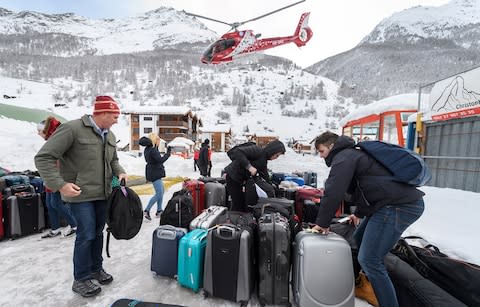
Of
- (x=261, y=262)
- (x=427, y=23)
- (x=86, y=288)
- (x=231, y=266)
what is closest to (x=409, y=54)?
(x=427, y=23)

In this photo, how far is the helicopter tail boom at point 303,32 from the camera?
20.0m

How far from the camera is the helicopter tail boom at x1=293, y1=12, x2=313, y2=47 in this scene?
20047mm

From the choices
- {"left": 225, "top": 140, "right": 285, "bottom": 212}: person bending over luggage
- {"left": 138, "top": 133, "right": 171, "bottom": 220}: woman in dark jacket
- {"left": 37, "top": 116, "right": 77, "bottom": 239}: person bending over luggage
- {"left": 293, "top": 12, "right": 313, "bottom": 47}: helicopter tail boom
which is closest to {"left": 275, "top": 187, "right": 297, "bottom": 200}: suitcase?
{"left": 225, "top": 140, "right": 285, "bottom": 212}: person bending over luggage

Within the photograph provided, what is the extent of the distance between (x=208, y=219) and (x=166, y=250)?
59 centimetres

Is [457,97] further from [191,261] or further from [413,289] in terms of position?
[191,261]

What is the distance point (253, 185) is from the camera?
348cm

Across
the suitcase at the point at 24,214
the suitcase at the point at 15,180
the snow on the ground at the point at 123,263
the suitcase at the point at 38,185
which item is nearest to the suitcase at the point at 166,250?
the snow on the ground at the point at 123,263

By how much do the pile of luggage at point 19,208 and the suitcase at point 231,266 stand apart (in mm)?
3314

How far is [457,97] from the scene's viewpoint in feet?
17.9

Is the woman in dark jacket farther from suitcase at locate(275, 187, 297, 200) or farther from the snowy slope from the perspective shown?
the snowy slope

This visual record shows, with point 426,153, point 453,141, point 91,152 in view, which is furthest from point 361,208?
point 426,153

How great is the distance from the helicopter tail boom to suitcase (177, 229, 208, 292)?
20714 mm

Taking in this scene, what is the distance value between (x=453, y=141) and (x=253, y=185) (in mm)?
5683

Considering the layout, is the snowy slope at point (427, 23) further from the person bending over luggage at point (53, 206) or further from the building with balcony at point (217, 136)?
the person bending over luggage at point (53, 206)
